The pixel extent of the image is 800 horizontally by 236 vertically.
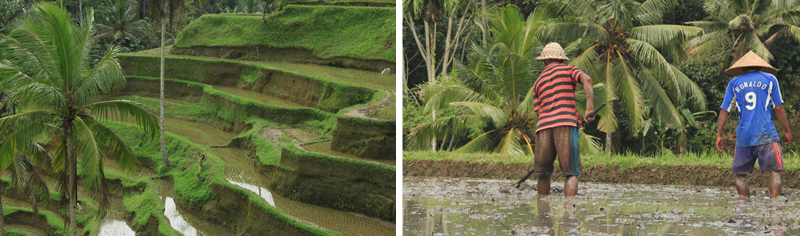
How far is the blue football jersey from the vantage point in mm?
3986

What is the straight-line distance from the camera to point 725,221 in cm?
301

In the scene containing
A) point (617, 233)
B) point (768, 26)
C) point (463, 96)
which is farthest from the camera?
point (768, 26)

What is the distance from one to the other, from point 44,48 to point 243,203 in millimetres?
3285

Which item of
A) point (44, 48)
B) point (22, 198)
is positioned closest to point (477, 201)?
point (44, 48)

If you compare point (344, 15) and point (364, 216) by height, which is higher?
point (344, 15)

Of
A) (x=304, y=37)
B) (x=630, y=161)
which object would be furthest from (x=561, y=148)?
(x=304, y=37)

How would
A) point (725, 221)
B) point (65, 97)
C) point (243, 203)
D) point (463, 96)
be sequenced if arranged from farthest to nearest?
point (463, 96) < point (243, 203) < point (65, 97) < point (725, 221)

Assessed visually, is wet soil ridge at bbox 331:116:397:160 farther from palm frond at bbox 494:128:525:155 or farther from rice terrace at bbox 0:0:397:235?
palm frond at bbox 494:128:525:155

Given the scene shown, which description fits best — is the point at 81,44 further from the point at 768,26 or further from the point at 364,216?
the point at 768,26

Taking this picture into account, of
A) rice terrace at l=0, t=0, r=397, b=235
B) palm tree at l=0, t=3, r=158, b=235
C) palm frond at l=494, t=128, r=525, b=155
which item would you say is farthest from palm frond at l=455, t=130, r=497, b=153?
Answer: palm tree at l=0, t=3, r=158, b=235

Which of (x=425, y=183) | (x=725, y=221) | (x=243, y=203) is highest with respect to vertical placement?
(x=725, y=221)

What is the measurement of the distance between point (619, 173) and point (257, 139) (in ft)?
22.8

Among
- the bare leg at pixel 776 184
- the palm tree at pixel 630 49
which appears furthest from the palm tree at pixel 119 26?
the bare leg at pixel 776 184

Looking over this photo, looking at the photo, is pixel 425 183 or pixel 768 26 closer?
pixel 425 183
